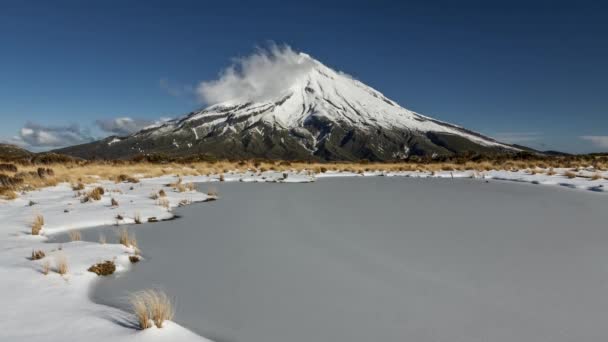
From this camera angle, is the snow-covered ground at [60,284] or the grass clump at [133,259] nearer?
the snow-covered ground at [60,284]

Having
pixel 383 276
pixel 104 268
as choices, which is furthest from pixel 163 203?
pixel 383 276

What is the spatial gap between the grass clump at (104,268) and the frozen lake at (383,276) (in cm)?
26

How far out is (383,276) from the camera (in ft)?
16.0

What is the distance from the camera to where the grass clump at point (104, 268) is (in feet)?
17.1

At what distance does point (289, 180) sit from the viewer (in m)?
22.4

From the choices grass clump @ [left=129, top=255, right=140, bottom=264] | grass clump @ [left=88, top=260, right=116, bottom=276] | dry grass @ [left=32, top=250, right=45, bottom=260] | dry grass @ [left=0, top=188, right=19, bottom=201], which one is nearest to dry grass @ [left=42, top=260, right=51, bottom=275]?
grass clump @ [left=88, top=260, right=116, bottom=276]

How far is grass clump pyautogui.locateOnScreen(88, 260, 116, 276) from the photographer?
5211mm

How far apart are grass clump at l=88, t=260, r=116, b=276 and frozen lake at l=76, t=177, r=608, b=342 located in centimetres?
26

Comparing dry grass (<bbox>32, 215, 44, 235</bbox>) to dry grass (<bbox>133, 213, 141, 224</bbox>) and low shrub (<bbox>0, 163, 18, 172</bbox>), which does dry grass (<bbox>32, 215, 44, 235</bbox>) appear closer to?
dry grass (<bbox>133, 213, 141, 224</bbox>)

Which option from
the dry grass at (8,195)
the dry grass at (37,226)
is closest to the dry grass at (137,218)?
the dry grass at (37,226)

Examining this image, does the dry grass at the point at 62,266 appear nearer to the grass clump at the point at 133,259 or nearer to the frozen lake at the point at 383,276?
the frozen lake at the point at 383,276

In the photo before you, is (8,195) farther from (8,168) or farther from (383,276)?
(383,276)

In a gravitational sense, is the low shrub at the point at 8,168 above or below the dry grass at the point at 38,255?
above

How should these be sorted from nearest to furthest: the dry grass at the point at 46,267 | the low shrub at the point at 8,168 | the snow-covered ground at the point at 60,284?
1. the snow-covered ground at the point at 60,284
2. the dry grass at the point at 46,267
3. the low shrub at the point at 8,168
